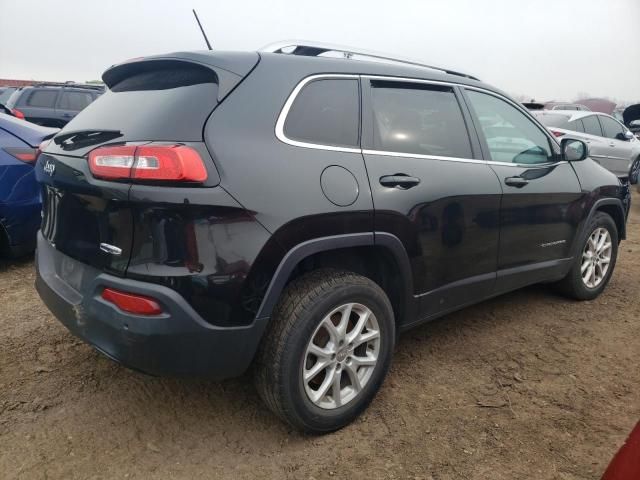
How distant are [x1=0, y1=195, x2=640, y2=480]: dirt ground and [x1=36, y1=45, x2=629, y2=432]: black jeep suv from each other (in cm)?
24

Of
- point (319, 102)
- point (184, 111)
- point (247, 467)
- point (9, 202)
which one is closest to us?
point (184, 111)

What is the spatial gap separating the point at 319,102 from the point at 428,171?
0.70 metres

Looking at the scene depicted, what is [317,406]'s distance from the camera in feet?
7.44

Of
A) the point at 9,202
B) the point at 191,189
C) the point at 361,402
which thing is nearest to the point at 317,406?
the point at 361,402

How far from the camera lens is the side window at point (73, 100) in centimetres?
1154

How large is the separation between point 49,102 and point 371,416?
1172cm

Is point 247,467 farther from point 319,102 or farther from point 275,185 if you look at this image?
point 319,102

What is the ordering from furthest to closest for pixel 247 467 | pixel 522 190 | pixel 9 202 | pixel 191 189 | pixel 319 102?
pixel 9 202, pixel 522 190, pixel 319 102, pixel 247 467, pixel 191 189

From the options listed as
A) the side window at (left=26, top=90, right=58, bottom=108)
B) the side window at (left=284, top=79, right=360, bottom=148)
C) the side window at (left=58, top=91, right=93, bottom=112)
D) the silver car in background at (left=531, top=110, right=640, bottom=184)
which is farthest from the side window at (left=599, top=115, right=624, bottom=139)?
the side window at (left=26, top=90, right=58, bottom=108)

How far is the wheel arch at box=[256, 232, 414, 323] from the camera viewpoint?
81.0 inches

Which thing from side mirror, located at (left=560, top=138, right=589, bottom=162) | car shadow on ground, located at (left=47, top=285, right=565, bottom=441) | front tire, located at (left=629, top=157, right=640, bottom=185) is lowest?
car shadow on ground, located at (left=47, top=285, right=565, bottom=441)

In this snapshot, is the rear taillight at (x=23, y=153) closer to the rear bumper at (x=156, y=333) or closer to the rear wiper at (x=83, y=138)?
the rear wiper at (x=83, y=138)

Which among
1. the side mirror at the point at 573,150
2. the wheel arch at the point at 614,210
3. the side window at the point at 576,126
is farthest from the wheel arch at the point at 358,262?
the side window at the point at 576,126

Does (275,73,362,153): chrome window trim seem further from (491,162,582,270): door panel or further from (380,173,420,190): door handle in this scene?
(491,162,582,270): door panel
